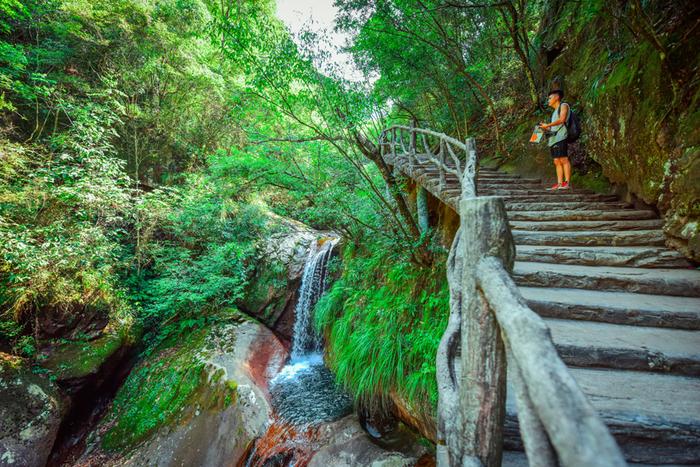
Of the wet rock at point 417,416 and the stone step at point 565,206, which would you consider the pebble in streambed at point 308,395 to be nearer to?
the wet rock at point 417,416

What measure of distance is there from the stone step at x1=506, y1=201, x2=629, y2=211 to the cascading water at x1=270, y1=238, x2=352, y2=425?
4.30m

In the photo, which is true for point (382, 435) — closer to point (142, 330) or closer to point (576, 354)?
point (576, 354)

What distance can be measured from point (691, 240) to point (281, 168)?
245 inches

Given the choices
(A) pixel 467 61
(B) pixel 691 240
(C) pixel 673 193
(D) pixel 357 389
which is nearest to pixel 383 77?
(A) pixel 467 61

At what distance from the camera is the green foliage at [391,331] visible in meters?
3.58

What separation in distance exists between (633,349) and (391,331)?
9.16 feet

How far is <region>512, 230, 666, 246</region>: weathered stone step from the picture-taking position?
10.2ft

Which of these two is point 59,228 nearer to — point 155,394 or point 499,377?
point 155,394

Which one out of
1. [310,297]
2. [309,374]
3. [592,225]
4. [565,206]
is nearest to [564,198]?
[565,206]

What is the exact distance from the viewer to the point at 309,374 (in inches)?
236

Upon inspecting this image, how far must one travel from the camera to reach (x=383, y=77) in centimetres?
733

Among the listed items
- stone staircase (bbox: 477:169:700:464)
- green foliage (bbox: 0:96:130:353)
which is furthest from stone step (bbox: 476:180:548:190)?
green foliage (bbox: 0:96:130:353)

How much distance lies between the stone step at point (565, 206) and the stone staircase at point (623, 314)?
23mm

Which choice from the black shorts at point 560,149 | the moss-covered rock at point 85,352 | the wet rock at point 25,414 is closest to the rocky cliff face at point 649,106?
the black shorts at point 560,149
